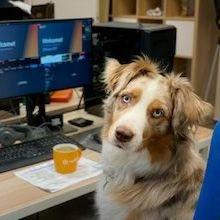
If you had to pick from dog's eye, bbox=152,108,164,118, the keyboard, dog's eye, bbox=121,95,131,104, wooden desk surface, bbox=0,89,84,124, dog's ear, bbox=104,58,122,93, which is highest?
dog's ear, bbox=104,58,122,93

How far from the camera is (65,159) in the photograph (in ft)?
5.12

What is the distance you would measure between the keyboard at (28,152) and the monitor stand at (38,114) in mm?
204

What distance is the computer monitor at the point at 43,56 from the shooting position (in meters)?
1.83

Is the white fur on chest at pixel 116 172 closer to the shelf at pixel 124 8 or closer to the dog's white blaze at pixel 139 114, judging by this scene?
the dog's white blaze at pixel 139 114

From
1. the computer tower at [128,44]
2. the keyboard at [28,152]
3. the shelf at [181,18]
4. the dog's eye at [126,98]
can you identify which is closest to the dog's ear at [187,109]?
the dog's eye at [126,98]

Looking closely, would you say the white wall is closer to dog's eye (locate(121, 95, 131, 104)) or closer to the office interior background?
the office interior background

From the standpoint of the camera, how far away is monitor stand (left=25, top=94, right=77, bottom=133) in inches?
80.3

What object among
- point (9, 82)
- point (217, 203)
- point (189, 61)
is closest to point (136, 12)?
point (189, 61)

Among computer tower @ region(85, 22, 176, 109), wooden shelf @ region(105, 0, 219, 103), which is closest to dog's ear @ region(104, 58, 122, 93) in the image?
computer tower @ region(85, 22, 176, 109)

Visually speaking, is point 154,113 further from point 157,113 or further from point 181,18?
point 181,18

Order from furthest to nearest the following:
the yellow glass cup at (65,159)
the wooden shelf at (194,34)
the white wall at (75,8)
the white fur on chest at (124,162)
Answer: the white wall at (75,8) < the wooden shelf at (194,34) < the yellow glass cup at (65,159) < the white fur on chest at (124,162)

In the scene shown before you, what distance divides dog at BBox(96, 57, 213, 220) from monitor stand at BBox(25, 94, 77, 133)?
1.90 ft

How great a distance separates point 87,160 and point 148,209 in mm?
382

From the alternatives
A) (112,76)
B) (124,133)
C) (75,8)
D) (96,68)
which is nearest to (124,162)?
(124,133)
